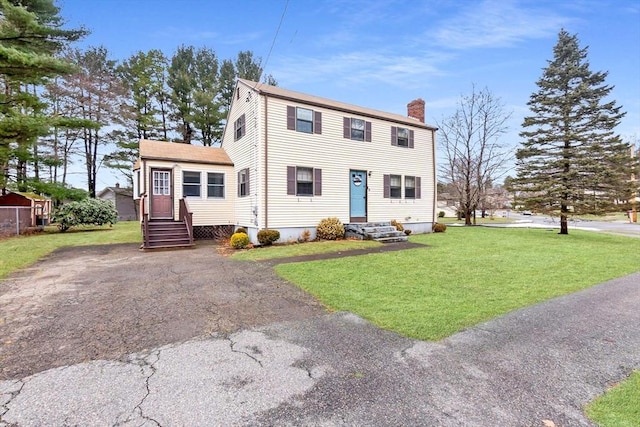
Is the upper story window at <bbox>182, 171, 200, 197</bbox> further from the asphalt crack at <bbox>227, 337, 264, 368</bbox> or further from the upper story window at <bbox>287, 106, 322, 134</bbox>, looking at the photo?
the asphalt crack at <bbox>227, 337, 264, 368</bbox>

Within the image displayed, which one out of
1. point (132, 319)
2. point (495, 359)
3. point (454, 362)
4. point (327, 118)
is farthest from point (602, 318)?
point (327, 118)

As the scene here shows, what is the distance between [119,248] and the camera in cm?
1180

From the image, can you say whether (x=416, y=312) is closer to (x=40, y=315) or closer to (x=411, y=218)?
(x=40, y=315)

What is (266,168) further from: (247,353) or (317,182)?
(247,353)

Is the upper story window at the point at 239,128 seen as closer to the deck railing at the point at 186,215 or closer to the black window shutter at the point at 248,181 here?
the black window shutter at the point at 248,181

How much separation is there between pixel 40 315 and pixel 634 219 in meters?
41.4

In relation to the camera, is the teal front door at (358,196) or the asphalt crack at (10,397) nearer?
the asphalt crack at (10,397)

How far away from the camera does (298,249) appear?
428 inches

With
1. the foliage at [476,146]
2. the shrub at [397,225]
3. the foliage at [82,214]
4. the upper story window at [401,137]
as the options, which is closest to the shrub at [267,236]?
the shrub at [397,225]

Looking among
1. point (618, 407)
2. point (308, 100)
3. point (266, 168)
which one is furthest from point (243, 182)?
point (618, 407)

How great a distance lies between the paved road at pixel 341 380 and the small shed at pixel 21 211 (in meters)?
18.9

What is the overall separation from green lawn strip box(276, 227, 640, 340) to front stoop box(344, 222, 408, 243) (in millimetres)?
2025

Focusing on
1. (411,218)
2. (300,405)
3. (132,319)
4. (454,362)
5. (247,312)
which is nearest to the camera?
(300,405)

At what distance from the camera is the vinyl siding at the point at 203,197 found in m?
13.2
